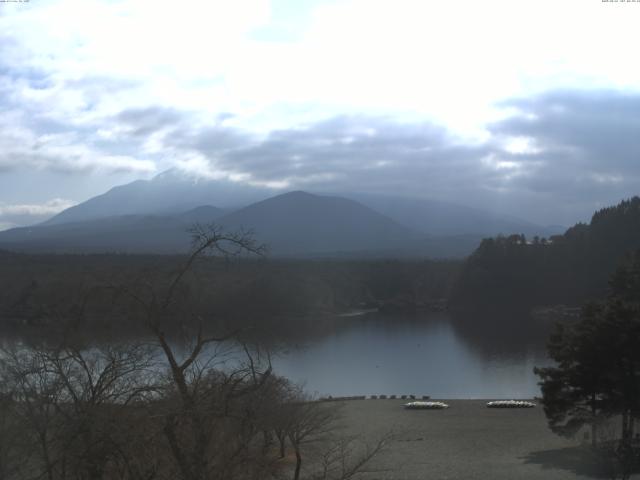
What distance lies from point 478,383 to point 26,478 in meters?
21.5

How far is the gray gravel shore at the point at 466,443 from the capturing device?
10898mm

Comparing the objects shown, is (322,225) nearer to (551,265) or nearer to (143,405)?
(551,265)

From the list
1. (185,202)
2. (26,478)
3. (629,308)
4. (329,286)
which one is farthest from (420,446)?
(185,202)

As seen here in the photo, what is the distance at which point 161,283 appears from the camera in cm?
393

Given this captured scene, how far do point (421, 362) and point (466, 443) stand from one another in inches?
562

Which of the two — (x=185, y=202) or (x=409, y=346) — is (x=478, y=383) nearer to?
(x=409, y=346)

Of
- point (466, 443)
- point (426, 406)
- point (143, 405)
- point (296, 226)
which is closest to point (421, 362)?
point (426, 406)

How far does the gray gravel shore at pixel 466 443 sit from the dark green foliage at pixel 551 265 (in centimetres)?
3558

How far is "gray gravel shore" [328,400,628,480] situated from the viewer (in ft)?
35.8

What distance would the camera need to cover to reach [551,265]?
55000mm

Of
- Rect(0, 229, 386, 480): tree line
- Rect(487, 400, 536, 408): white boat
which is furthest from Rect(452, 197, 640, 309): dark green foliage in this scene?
Rect(0, 229, 386, 480): tree line

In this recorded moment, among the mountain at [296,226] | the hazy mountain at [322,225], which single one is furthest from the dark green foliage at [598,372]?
the hazy mountain at [322,225]

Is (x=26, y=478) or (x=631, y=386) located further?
(x=631, y=386)

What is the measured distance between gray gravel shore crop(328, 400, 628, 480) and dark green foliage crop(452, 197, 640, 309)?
117ft
